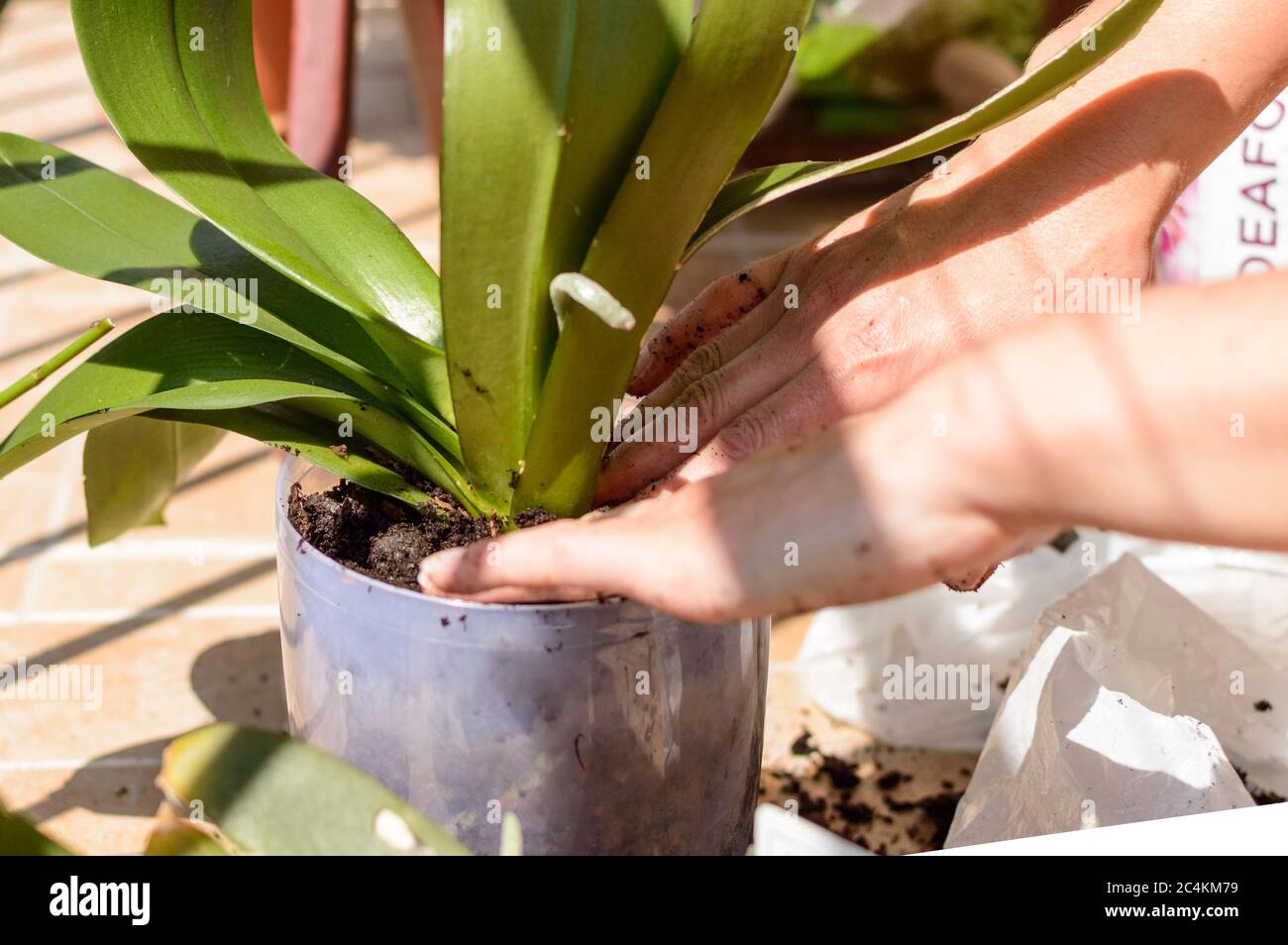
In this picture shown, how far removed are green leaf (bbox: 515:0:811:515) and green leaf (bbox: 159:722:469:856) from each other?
27 cm

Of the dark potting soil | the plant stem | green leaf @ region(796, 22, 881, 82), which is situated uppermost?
green leaf @ region(796, 22, 881, 82)

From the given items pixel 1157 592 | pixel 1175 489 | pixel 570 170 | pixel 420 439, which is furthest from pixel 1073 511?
pixel 1157 592

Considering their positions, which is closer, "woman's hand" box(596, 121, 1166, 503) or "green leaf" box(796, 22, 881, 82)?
"woman's hand" box(596, 121, 1166, 503)

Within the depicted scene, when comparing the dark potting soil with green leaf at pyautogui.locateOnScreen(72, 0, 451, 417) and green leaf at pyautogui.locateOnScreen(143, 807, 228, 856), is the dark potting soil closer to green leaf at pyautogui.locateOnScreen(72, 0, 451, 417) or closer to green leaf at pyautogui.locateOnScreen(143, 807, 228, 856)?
green leaf at pyautogui.locateOnScreen(72, 0, 451, 417)

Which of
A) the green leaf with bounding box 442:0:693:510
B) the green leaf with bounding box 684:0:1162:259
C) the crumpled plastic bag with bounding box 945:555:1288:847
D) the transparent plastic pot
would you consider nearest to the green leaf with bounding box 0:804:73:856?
the transparent plastic pot

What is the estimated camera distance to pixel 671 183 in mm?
668

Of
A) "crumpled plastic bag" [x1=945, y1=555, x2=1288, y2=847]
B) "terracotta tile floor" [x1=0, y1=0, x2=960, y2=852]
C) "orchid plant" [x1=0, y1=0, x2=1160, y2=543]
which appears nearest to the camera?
"orchid plant" [x1=0, y1=0, x2=1160, y2=543]

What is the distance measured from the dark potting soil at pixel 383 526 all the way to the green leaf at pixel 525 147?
0.10 m

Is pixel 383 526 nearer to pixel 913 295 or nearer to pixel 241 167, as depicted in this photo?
pixel 241 167

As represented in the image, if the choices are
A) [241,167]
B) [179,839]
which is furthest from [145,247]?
[179,839]

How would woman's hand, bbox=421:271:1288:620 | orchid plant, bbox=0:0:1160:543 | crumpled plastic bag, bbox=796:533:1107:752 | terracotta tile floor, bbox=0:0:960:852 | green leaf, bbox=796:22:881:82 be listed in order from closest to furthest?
woman's hand, bbox=421:271:1288:620, orchid plant, bbox=0:0:1160:543, terracotta tile floor, bbox=0:0:960:852, crumpled plastic bag, bbox=796:533:1107:752, green leaf, bbox=796:22:881:82

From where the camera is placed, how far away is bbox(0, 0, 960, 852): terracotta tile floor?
3.52ft

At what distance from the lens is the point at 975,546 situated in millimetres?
586

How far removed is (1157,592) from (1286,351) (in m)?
0.59
